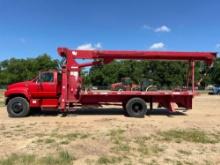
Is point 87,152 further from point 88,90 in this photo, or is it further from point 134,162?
point 88,90

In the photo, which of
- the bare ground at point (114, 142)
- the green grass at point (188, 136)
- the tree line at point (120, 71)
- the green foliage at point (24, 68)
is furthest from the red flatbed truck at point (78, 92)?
the green foliage at point (24, 68)

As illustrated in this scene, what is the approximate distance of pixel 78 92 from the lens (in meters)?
18.0

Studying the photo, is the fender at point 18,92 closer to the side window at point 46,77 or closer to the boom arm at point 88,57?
the side window at point 46,77

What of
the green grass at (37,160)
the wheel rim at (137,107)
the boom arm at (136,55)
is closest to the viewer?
the green grass at (37,160)

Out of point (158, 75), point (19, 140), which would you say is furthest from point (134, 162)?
point (158, 75)

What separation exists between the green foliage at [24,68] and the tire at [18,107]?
Result: 78.5m

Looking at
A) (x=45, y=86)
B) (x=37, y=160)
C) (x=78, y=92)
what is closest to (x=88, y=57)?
(x=78, y=92)

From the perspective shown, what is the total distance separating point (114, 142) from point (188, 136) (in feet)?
8.98

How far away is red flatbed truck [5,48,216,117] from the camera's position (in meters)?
17.6

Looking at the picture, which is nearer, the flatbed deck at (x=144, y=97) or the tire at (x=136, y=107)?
the tire at (x=136, y=107)

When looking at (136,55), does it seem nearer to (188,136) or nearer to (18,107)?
(18,107)

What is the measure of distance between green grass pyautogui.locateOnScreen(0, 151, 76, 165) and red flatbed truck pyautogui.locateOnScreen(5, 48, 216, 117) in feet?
29.0

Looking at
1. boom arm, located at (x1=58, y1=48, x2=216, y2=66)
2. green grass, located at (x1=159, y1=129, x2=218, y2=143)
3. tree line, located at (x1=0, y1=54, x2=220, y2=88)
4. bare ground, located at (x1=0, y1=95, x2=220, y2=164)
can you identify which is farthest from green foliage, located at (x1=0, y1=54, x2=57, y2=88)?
green grass, located at (x1=159, y1=129, x2=218, y2=143)

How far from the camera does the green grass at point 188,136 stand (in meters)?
11.2
